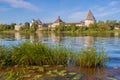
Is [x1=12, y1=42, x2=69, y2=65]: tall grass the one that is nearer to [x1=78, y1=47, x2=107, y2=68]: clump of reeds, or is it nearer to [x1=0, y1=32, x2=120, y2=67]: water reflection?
[x1=78, y1=47, x2=107, y2=68]: clump of reeds

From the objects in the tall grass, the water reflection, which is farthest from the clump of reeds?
the water reflection

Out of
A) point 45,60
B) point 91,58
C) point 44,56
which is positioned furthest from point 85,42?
point 44,56

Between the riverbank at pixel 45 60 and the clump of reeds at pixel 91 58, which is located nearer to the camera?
the riverbank at pixel 45 60

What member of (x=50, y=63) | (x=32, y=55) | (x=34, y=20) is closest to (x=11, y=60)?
(x=32, y=55)

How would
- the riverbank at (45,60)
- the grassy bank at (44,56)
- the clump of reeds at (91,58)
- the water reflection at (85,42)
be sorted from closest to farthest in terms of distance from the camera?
1. the riverbank at (45,60)
2. the clump of reeds at (91,58)
3. the grassy bank at (44,56)
4. the water reflection at (85,42)

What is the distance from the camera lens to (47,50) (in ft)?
37.8

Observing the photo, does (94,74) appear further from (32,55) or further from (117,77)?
(32,55)

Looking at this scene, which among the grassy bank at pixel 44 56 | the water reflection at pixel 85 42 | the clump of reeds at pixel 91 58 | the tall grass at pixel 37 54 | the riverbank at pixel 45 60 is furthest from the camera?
the water reflection at pixel 85 42

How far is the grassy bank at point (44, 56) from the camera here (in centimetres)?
Result: 1120

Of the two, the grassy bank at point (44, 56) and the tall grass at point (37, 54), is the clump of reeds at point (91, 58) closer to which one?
the grassy bank at point (44, 56)

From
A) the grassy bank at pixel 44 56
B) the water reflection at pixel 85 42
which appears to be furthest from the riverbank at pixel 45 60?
the water reflection at pixel 85 42

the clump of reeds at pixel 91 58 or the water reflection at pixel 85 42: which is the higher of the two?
the clump of reeds at pixel 91 58

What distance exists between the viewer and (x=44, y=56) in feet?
37.2

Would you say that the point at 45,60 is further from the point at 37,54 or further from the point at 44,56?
the point at 37,54
